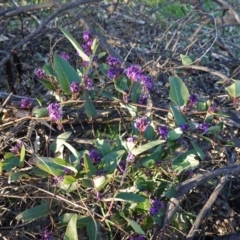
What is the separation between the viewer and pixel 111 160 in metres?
1.87

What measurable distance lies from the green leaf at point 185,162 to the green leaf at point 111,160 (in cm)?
23

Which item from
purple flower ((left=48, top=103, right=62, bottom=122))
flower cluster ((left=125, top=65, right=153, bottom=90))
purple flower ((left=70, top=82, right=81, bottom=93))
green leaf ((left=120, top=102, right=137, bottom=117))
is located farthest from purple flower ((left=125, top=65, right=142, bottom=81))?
purple flower ((left=48, top=103, right=62, bottom=122))

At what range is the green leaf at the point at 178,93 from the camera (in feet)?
7.06

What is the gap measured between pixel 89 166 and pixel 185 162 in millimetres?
372

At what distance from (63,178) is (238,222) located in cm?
93

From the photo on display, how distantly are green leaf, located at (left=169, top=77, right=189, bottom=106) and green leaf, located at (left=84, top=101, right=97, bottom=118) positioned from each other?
288 millimetres

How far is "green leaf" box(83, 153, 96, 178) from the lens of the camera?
1801 mm

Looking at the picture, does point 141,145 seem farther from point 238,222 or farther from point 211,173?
point 238,222

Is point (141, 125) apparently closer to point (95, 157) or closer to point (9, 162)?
point (95, 157)

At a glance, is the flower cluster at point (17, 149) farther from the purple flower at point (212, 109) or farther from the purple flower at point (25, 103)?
the purple flower at point (212, 109)

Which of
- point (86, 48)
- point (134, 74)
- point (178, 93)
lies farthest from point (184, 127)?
point (86, 48)

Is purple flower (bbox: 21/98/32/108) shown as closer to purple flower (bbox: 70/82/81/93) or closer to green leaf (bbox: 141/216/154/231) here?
purple flower (bbox: 70/82/81/93)

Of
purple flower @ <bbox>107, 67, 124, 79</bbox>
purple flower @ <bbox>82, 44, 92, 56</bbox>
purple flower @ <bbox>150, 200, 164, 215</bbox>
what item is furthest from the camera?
purple flower @ <bbox>82, 44, 92, 56</bbox>

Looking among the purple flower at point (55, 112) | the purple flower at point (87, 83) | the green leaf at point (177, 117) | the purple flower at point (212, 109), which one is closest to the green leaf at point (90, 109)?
the purple flower at point (87, 83)
